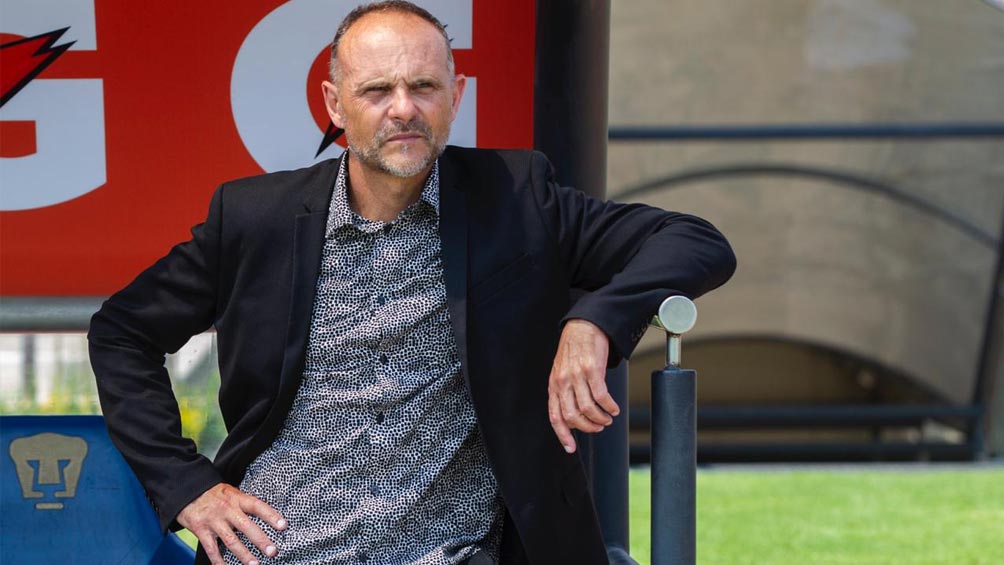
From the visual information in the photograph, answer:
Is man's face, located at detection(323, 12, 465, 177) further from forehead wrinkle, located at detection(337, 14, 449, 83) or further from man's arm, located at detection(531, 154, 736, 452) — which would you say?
man's arm, located at detection(531, 154, 736, 452)

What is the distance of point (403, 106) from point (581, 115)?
2.77ft

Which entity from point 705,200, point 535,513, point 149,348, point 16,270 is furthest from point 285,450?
point 705,200

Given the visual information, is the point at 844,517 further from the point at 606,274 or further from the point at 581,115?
the point at 606,274

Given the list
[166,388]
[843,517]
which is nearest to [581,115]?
[166,388]

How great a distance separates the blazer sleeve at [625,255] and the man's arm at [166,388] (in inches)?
23.7

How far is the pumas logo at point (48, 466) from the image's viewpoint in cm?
247

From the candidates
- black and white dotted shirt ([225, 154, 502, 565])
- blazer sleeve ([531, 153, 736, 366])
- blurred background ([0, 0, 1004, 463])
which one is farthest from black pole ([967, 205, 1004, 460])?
black and white dotted shirt ([225, 154, 502, 565])

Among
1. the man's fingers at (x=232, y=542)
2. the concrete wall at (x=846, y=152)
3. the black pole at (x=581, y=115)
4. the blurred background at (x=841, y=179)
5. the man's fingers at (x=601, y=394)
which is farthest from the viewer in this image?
the concrete wall at (x=846, y=152)

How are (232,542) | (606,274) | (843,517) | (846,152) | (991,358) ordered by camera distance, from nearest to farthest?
(232,542) → (606,274) → (843,517) → (991,358) → (846,152)

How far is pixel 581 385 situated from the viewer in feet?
5.96

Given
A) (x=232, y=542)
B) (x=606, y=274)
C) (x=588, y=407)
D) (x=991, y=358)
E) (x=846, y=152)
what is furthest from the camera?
(x=846, y=152)

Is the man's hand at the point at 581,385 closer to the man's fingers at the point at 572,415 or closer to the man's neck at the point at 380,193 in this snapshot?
the man's fingers at the point at 572,415

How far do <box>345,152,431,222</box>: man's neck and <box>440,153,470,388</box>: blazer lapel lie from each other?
0.05 metres

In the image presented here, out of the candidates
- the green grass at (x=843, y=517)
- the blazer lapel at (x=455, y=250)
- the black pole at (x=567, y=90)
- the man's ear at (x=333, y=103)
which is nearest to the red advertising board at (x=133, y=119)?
the black pole at (x=567, y=90)
